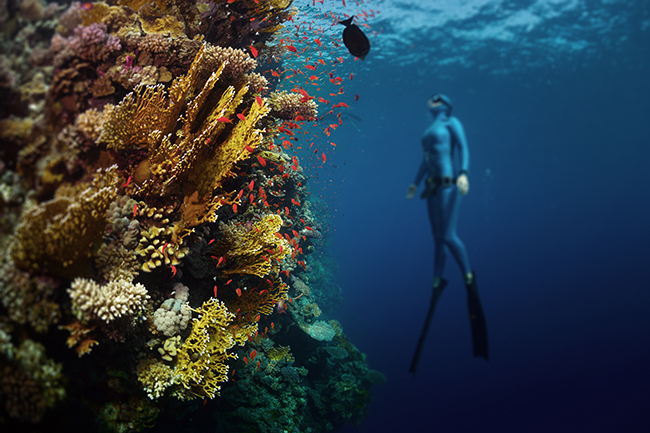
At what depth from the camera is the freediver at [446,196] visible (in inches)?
92.0

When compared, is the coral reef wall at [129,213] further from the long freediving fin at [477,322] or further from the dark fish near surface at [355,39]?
the long freediving fin at [477,322]

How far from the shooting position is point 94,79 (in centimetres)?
222

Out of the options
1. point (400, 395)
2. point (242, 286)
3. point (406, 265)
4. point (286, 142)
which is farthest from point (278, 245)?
point (406, 265)

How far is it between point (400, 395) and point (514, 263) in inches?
2685

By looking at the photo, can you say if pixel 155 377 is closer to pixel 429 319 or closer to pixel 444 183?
pixel 429 319

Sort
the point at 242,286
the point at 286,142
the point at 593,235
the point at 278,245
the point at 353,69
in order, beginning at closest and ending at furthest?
the point at 278,245
the point at 242,286
the point at 286,142
the point at 353,69
the point at 593,235

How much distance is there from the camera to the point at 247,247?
145 inches

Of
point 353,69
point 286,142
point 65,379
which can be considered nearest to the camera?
point 65,379

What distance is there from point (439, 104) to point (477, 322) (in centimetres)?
196

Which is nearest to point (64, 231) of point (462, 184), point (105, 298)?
point (105, 298)

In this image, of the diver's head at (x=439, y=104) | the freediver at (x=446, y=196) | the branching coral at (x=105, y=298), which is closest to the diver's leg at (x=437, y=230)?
the freediver at (x=446, y=196)

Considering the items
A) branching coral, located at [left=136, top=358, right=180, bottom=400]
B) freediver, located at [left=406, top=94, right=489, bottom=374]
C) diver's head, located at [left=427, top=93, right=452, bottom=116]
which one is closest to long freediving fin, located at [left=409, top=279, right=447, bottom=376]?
freediver, located at [left=406, top=94, right=489, bottom=374]

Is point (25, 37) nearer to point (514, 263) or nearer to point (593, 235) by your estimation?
point (593, 235)

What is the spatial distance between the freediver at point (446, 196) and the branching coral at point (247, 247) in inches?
81.7
